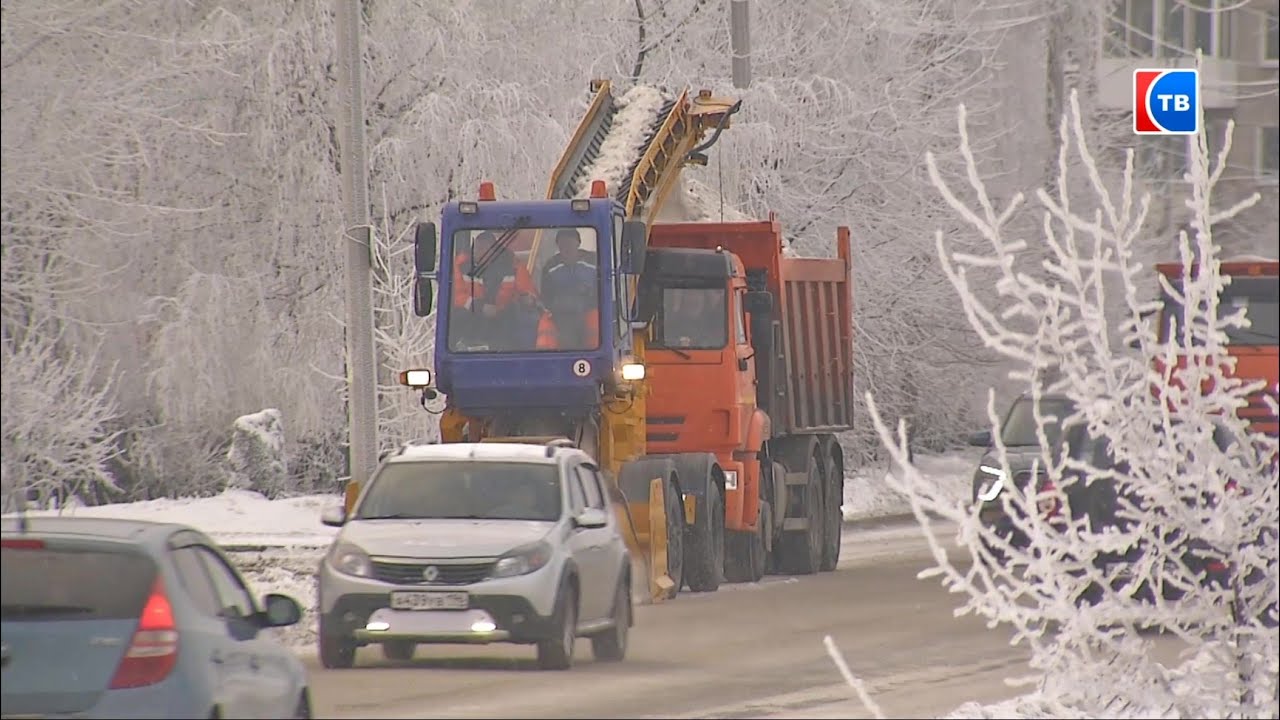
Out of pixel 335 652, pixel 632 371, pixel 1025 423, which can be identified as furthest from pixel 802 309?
pixel 335 652

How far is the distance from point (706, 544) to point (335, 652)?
24.0 feet

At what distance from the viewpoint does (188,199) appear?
101 feet

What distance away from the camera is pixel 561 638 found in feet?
52.5

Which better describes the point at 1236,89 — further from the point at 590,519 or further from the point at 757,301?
the point at 590,519

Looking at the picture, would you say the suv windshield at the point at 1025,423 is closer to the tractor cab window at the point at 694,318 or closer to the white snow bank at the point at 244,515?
the tractor cab window at the point at 694,318

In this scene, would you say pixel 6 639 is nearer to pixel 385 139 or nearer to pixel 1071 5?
pixel 385 139

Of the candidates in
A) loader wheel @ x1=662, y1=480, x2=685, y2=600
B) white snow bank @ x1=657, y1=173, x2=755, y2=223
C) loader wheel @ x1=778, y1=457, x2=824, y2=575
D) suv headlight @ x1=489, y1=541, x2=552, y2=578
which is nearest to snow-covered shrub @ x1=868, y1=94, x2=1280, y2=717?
suv headlight @ x1=489, y1=541, x2=552, y2=578

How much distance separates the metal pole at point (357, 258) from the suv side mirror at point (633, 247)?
8.26 ft

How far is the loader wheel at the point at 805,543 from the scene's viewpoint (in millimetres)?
26156

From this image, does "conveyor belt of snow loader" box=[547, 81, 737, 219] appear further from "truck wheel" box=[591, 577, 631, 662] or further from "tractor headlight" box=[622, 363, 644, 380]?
"truck wheel" box=[591, 577, 631, 662]

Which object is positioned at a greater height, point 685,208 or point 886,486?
point 685,208

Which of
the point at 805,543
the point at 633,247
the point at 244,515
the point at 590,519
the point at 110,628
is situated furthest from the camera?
the point at 244,515

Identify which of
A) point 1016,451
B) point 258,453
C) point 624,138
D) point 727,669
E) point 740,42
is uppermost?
point 740,42

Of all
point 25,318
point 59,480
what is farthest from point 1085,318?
point 59,480
